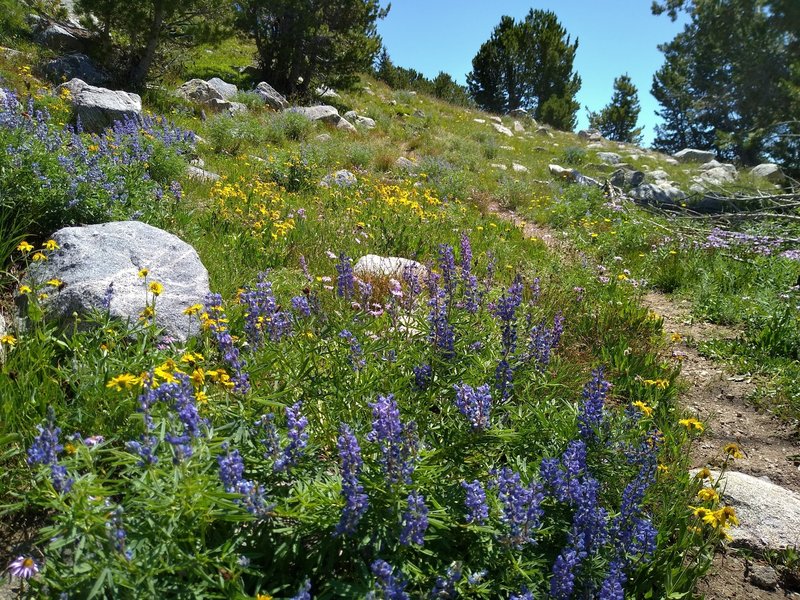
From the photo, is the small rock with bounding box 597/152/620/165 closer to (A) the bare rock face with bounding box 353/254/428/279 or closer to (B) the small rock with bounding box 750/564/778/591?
(A) the bare rock face with bounding box 353/254/428/279

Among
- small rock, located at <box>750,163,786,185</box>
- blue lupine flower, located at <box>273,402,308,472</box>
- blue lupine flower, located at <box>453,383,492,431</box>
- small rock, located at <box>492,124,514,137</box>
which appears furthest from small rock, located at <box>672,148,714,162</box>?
blue lupine flower, located at <box>273,402,308,472</box>

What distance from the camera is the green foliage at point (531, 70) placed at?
37.7m

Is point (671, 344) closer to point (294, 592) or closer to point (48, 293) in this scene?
point (294, 592)

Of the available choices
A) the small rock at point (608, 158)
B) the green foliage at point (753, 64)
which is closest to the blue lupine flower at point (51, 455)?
the green foliage at point (753, 64)

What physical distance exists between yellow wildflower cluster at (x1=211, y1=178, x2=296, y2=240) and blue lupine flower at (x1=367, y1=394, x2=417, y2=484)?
13.1 feet

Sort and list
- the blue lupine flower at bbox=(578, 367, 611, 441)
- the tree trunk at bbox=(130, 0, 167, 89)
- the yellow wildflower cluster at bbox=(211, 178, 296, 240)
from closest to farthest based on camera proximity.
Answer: the blue lupine flower at bbox=(578, 367, 611, 441) < the yellow wildflower cluster at bbox=(211, 178, 296, 240) < the tree trunk at bbox=(130, 0, 167, 89)

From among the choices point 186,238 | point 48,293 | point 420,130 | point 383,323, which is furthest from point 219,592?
point 420,130

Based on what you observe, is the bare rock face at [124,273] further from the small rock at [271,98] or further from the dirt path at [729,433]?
the small rock at [271,98]

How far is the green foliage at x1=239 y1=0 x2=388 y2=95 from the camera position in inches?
619

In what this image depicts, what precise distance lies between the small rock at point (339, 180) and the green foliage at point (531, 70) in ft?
102

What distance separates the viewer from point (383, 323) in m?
4.03

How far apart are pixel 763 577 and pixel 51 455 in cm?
333

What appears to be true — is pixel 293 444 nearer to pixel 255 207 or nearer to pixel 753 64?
pixel 255 207

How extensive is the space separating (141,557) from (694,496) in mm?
2693
